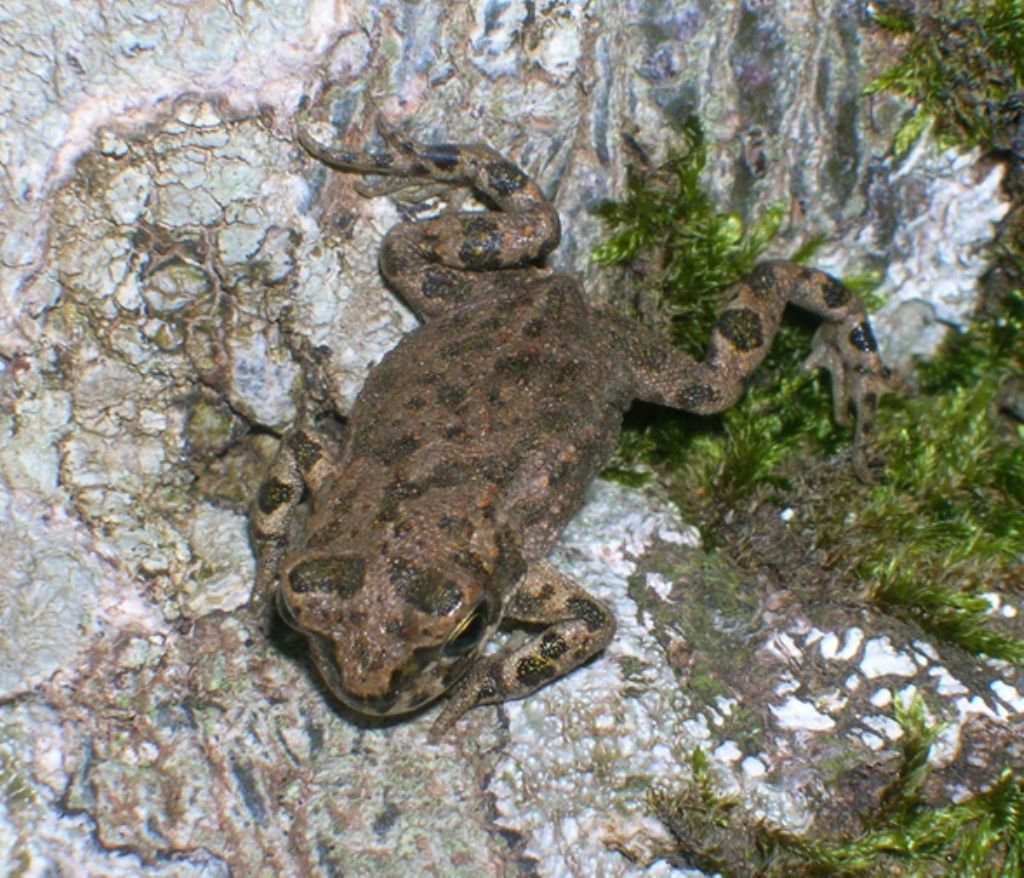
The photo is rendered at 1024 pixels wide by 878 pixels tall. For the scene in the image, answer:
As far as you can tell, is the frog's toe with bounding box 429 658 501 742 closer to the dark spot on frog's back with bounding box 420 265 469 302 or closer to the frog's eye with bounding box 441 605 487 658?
the frog's eye with bounding box 441 605 487 658

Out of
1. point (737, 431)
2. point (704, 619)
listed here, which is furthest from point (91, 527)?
point (737, 431)

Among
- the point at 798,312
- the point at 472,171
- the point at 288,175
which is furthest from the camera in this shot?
the point at 798,312

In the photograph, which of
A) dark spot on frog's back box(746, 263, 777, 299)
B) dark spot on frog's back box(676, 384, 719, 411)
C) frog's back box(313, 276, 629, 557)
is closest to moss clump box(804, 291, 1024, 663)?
dark spot on frog's back box(676, 384, 719, 411)

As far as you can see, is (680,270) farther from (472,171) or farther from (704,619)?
(704,619)

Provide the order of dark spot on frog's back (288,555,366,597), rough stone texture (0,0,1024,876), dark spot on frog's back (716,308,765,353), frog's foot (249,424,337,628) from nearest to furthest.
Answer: dark spot on frog's back (288,555,366,597) < rough stone texture (0,0,1024,876) < frog's foot (249,424,337,628) < dark spot on frog's back (716,308,765,353)

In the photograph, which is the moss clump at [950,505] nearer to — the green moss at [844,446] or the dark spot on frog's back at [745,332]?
the green moss at [844,446]

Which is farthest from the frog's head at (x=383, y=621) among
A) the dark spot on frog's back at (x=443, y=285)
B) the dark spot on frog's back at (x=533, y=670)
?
the dark spot on frog's back at (x=443, y=285)

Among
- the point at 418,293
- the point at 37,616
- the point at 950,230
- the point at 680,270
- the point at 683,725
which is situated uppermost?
the point at 950,230
